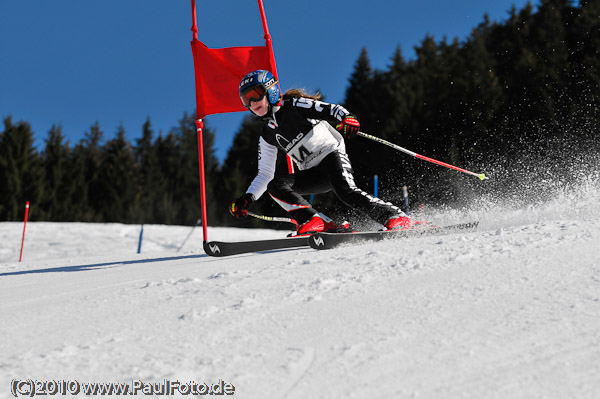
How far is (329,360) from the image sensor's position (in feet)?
5.79

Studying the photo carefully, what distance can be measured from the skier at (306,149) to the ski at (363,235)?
106mm

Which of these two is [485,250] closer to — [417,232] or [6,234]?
[417,232]

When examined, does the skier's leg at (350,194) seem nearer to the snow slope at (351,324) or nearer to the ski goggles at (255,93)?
Result: the ski goggles at (255,93)

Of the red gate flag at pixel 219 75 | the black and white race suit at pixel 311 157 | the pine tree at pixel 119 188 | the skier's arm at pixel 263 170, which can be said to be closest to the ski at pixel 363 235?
the black and white race suit at pixel 311 157

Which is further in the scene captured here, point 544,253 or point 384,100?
point 384,100

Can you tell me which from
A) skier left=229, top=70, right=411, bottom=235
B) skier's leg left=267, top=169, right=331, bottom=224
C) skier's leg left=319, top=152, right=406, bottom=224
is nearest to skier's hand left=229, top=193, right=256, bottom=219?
skier left=229, top=70, right=411, bottom=235

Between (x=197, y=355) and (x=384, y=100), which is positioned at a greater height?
(x=384, y=100)

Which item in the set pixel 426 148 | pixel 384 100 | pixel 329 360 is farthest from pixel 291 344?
pixel 384 100

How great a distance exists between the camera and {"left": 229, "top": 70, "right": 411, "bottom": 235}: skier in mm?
4336

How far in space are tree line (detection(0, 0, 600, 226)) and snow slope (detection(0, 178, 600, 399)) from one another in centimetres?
1060

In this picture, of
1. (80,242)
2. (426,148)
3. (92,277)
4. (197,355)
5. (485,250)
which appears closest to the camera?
(197,355)

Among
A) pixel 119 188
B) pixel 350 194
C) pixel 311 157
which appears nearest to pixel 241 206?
pixel 311 157

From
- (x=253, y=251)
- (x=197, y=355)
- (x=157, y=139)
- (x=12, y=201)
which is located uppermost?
(x=157, y=139)

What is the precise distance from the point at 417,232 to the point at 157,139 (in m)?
36.7
